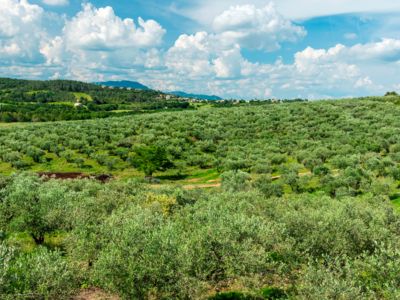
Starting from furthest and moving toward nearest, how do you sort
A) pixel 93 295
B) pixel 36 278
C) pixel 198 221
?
pixel 198 221, pixel 93 295, pixel 36 278

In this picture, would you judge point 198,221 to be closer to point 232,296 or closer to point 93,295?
point 232,296

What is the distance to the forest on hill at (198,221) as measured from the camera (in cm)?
1908

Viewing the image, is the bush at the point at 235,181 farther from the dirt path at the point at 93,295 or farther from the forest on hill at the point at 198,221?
the dirt path at the point at 93,295

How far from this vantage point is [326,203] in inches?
1615

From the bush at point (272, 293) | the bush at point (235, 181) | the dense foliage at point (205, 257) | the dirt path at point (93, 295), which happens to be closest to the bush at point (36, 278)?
the dense foliage at point (205, 257)

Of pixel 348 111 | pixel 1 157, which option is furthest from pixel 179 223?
pixel 348 111

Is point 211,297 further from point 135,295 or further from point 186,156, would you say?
point 186,156

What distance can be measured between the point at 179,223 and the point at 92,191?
78.1ft

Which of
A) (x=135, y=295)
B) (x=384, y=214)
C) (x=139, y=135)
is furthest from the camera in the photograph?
(x=139, y=135)

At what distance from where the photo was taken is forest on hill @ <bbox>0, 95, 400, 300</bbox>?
62.6 ft

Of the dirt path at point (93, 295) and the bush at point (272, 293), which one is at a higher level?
the bush at point (272, 293)

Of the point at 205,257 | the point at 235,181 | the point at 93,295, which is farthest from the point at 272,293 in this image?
the point at 235,181

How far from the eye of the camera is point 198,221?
2775 centimetres

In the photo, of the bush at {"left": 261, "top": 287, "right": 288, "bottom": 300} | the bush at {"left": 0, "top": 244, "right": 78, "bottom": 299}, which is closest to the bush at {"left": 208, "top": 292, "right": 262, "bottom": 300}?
the bush at {"left": 261, "top": 287, "right": 288, "bottom": 300}
